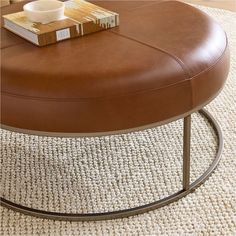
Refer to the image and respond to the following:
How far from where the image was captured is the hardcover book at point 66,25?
1.31 meters

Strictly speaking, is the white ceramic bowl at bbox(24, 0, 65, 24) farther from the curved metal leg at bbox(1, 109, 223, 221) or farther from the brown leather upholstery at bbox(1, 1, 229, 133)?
the curved metal leg at bbox(1, 109, 223, 221)

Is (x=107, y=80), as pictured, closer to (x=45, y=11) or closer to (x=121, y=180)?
(x=45, y=11)

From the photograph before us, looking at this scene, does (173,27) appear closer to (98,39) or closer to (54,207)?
(98,39)

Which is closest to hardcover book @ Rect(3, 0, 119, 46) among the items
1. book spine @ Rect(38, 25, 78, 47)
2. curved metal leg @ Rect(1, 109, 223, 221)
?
book spine @ Rect(38, 25, 78, 47)

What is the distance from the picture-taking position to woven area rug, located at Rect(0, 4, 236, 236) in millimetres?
1346

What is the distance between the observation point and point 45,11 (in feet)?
4.50

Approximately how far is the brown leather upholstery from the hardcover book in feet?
0.09

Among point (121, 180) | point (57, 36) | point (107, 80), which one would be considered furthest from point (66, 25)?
point (121, 180)

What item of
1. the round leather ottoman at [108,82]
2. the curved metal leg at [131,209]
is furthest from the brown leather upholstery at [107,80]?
the curved metal leg at [131,209]

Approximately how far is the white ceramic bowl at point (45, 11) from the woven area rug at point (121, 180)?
475 millimetres

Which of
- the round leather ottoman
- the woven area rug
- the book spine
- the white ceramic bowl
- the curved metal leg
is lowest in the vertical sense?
the woven area rug

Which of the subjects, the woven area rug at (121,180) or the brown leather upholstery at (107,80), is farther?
the woven area rug at (121,180)

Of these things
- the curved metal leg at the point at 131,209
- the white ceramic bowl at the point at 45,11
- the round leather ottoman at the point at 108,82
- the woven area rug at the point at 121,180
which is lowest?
the woven area rug at the point at 121,180

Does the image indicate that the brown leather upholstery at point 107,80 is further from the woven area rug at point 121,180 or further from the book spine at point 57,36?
the woven area rug at point 121,180
